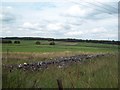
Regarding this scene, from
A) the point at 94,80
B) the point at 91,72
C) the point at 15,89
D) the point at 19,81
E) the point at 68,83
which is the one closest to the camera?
the point at 15,89

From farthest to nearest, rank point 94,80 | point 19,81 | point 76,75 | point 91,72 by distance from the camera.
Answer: point 91,72 < point 76,75 < point 94,80 < point 19,81

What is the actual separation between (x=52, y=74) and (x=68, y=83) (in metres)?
1.96

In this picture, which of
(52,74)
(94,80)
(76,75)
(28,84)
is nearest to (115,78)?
(94,80)

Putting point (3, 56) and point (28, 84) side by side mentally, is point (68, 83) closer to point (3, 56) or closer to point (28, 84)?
point (28, 84)

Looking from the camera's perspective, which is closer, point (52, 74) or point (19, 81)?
point (19, 81)

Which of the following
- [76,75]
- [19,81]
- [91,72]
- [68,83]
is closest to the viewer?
[19,81]

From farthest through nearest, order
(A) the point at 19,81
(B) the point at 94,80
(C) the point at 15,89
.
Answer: (B) the point at 94,80, (A) the point at 19,81, (C) the point at 15,89

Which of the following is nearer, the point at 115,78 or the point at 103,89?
the point at 103,89

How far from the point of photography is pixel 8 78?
279 inches

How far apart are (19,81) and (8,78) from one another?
0.30 meters

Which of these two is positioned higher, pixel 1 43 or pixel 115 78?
pixel 1 43

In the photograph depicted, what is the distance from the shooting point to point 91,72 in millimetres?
10625

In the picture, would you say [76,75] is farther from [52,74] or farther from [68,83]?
[68,83]

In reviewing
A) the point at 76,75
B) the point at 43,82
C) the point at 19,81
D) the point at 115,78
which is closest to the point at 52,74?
the point at 76,75
